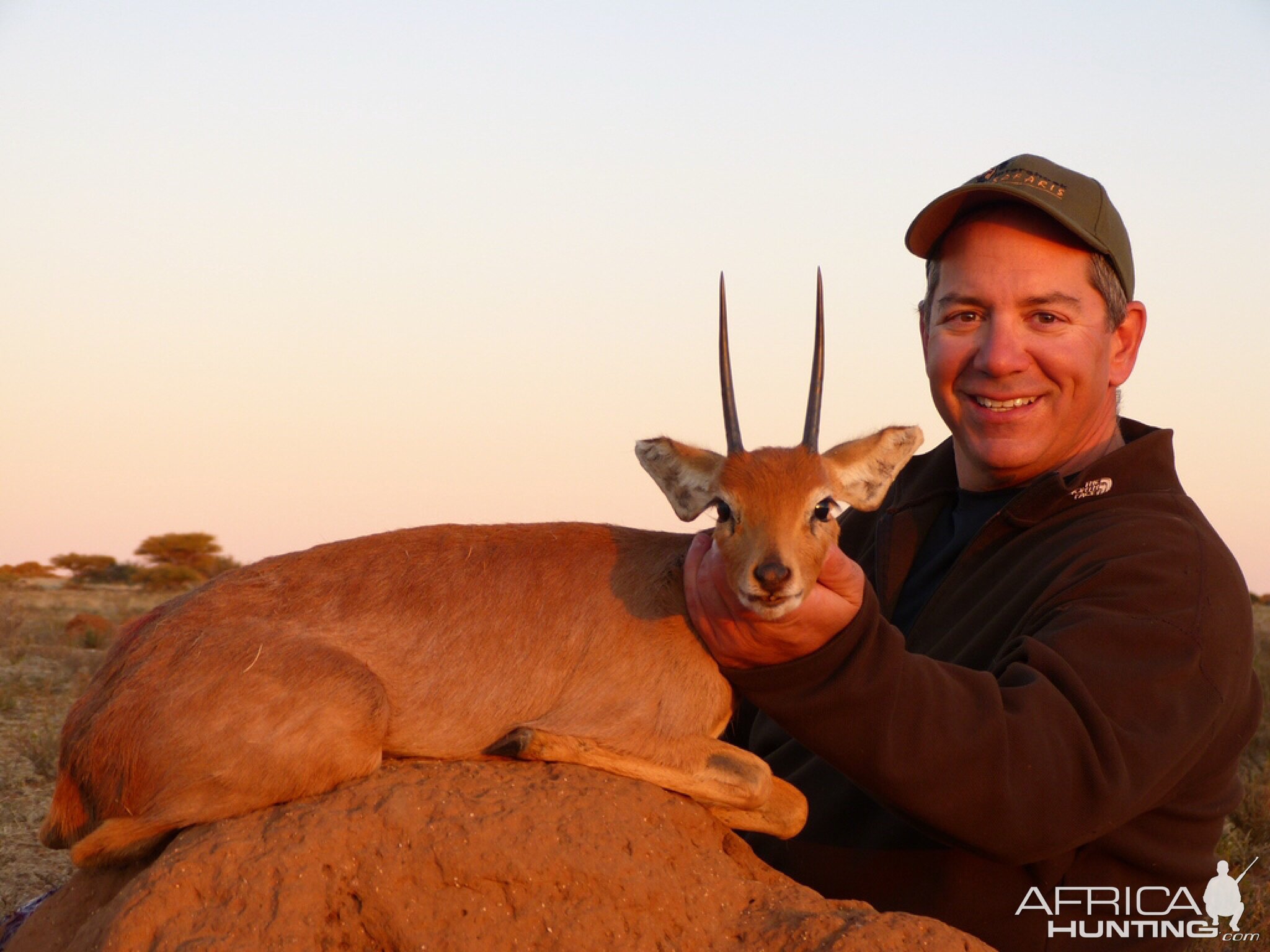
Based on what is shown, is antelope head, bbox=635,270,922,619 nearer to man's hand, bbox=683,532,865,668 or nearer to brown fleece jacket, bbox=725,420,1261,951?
man's hand, bbox=683,532,865,668

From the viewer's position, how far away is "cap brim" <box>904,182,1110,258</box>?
5.79 metres

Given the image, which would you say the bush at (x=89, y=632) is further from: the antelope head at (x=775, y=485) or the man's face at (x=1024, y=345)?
the man's face at (x=1024, y=345)

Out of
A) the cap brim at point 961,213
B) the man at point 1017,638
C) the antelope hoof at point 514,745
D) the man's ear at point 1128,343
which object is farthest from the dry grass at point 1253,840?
the antelope hoof at point 514,745

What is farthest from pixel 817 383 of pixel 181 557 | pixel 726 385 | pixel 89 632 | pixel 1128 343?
pixel 181 557

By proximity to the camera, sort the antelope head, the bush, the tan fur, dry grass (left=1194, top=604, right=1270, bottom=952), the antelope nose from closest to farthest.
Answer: the antelope nose, the tan fur, the antelope head, dry grass (left=1194, top=604, right=1270, bottom=952), the bush

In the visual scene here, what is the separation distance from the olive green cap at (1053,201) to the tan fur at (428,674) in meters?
1.50

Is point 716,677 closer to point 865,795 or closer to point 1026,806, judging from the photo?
point 865,795

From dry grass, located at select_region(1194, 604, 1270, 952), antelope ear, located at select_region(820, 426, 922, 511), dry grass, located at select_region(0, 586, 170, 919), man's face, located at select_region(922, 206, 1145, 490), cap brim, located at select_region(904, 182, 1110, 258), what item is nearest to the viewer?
cap brim, located at select_region(904, 182, 1110, 258)

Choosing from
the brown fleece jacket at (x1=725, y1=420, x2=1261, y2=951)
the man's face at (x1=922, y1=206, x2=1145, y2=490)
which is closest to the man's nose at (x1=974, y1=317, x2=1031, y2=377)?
the man's face at (x1=922, y1=206, x2=1145, y2=490)

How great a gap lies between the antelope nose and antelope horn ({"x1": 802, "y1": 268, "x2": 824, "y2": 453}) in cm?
121

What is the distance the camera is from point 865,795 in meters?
5.52

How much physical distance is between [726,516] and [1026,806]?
1.98 m

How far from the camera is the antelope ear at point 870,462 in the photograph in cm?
614

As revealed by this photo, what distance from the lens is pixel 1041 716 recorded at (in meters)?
4.27
